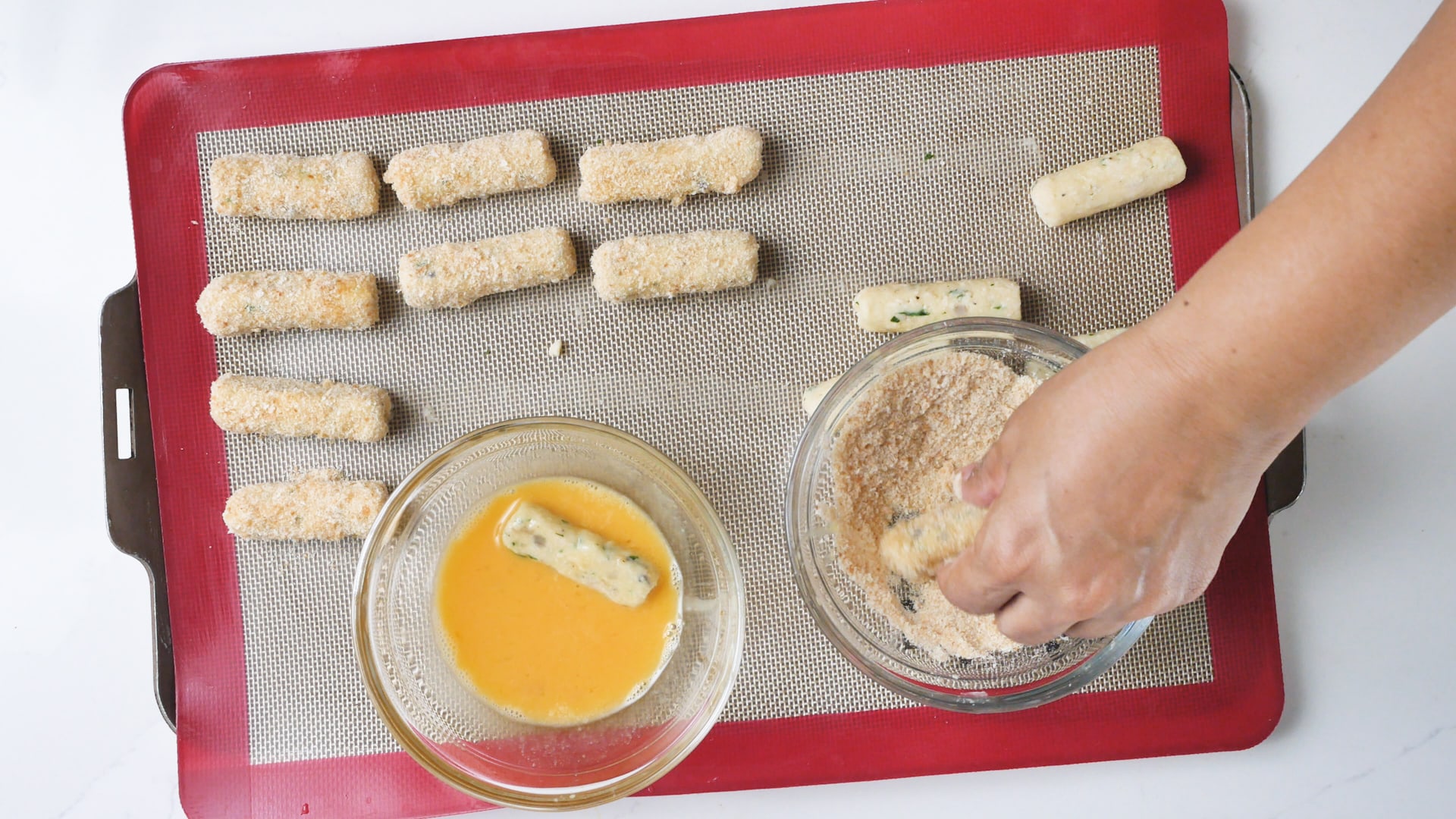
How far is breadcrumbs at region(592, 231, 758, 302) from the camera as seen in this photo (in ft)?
4.17

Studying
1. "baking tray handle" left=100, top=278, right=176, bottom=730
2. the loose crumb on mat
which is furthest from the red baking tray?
the loose crumb on mat

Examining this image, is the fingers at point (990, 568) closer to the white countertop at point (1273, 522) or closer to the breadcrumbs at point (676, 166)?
the white countertop at point (1273, 522)

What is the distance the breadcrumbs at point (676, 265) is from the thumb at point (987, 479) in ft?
1.44

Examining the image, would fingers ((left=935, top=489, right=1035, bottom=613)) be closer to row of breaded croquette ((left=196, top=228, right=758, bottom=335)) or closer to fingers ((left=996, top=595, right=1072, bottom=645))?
fingers ((left=996, top=595, right=1072, bottom=645))

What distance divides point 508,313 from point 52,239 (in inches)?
29.2

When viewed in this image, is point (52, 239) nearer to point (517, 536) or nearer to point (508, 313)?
point (508, 313)

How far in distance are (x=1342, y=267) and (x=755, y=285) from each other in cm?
74

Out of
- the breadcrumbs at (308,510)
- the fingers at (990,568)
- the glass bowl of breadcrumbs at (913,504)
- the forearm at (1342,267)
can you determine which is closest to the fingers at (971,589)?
the fingers at (990,568)

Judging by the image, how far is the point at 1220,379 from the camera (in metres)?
0.80

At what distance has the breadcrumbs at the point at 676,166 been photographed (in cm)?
128

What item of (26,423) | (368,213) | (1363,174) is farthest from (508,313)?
(1363,174)

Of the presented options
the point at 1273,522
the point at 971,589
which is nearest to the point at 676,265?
the point at 971,589

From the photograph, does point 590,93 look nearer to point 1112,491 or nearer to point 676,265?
point 676,265

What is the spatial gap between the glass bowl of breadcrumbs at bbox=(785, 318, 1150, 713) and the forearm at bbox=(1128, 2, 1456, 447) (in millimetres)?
372
